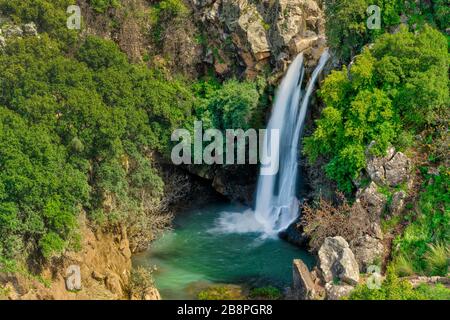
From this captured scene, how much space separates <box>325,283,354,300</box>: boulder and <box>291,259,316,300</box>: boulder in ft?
1.85

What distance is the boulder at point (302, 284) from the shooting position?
677 inches

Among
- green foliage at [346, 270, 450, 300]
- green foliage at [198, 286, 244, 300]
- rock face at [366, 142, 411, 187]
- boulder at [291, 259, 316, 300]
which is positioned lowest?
green foliage at [198, 286, 244, 300]

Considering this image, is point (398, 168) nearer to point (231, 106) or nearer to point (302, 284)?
point (302, 284)

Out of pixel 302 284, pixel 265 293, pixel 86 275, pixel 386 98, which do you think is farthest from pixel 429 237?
pixel 86 275

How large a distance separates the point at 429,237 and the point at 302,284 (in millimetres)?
4584

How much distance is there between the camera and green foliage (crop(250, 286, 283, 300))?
64.2ft

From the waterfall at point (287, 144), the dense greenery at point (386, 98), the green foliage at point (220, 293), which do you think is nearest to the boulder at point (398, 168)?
the dense greenery at point (386, 98)

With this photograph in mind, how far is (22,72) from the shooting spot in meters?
20.7

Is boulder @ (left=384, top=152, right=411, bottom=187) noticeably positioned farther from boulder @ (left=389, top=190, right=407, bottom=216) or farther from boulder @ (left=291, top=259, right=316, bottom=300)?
boulder @ (left=291, top=259, right=316, bottom=300)

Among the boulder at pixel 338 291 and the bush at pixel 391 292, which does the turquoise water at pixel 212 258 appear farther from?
the bush at pixel 391 292

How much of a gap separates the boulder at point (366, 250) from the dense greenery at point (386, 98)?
2.23 meters

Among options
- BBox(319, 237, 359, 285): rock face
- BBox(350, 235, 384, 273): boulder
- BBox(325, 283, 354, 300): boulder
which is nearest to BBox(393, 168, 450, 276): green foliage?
BBox(350, 235, 384, 273): boulder

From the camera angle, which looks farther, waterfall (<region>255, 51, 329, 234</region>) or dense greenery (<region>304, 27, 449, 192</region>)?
waterfall (<region>255, 51, 329, 234</region>)

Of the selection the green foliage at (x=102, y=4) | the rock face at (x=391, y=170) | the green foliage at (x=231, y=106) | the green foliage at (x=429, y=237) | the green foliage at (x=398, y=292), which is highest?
the green foliage at (x=102, y=4)
